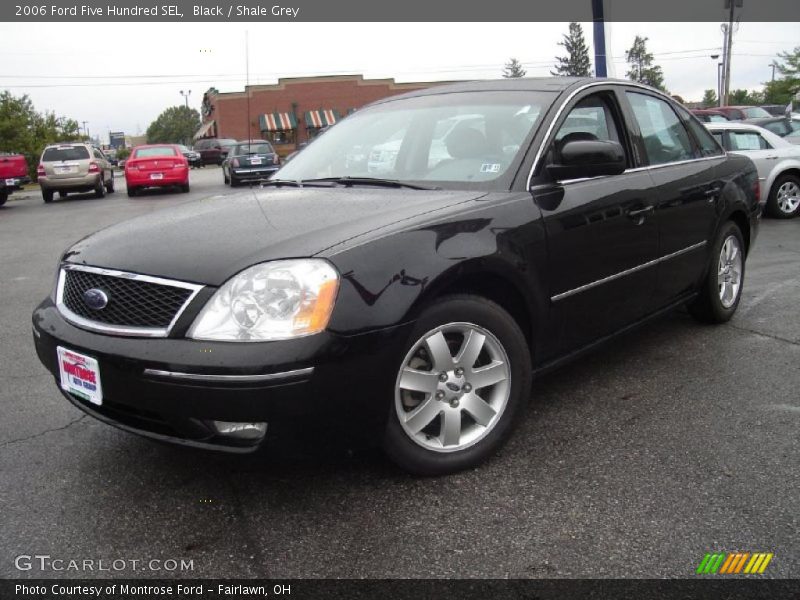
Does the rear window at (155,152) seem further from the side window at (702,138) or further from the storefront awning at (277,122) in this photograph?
the storefront awning at (277,122)

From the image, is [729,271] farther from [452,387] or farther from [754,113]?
[754,113]

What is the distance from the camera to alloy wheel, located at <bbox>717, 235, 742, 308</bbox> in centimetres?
477

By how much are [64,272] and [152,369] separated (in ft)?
3.02

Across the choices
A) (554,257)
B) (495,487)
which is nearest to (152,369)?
(495,487)

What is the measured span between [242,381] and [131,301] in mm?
588

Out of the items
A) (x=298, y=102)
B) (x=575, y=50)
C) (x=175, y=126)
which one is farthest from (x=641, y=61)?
(x=175, y=126)

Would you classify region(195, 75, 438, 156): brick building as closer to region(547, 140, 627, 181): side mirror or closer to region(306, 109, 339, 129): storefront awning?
region(306, 109, 339, 129): storefront awning

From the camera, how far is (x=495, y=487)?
2.73 m

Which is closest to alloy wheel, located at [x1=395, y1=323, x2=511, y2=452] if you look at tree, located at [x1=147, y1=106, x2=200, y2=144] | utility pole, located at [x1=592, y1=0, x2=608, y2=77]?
utility pole, located at [x1=592, y1=0, x2=608, y2=77]

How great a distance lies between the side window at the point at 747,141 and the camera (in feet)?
35.5

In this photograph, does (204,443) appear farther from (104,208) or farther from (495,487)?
(104,208)

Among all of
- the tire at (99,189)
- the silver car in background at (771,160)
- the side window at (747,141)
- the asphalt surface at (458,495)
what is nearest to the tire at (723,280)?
the asphalt surface at (458,495)

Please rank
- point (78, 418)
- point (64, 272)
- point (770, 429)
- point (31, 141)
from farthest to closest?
point (31, 141)
point (78, 418)
point (770, 429)
point (64, 272)

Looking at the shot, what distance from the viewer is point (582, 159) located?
3.16 metres
